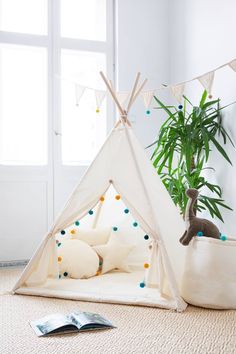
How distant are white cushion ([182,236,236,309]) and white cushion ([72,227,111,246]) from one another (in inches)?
36.9

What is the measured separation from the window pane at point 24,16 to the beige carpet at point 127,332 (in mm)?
2416

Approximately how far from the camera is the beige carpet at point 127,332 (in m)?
1.98

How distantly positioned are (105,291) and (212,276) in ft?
2.20

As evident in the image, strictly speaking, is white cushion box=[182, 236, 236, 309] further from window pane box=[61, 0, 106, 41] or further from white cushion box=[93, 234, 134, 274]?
window pane box=[61, 0, 106, 41]

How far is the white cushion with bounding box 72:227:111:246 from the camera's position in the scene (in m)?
3.45

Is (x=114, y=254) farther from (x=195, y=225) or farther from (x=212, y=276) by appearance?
(x=212, y=276)

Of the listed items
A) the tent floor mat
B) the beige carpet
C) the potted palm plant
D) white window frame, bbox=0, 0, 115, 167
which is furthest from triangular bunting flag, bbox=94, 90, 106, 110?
the beige carpet

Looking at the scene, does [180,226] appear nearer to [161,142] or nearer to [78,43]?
[161,142]

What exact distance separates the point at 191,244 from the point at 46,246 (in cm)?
89

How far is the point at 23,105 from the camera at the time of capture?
13.4 ft

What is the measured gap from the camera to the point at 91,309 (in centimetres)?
254

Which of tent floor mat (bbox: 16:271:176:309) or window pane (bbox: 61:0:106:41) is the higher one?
window pane (bbox: 61:0:106:41)

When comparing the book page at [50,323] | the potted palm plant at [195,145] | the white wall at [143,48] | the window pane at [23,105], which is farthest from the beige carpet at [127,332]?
the white wall at [143,48]

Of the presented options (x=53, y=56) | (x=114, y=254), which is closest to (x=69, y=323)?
(x=114, y=254)
